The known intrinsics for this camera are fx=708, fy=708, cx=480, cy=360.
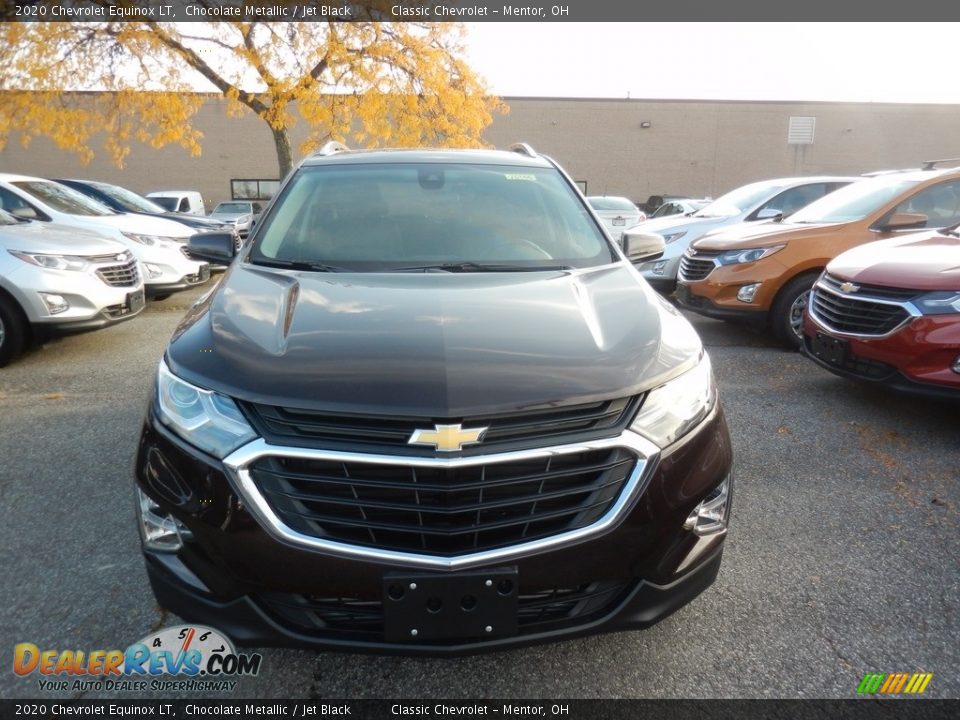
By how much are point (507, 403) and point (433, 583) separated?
49 cm

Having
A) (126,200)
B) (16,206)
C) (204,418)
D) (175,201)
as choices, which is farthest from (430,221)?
(175,201)

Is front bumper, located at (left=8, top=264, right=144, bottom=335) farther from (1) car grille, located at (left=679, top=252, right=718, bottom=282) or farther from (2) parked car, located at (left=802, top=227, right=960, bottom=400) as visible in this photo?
(2) parked car, located at (left=802, top=227, right=960, bottom=400)

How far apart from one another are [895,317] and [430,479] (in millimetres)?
3547

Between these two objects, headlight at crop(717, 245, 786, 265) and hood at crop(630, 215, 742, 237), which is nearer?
headlight at crop(717, 245, 786, 265)

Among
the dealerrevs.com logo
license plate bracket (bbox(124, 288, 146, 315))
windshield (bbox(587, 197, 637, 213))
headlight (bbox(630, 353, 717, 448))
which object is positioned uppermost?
headlight (bbox(630, 353, 717, 448))

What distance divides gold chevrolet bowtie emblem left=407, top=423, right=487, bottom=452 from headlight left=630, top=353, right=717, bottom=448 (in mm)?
455

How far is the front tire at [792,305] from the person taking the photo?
6500 millimetres

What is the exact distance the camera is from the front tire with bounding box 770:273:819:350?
→ 6500 millimetres

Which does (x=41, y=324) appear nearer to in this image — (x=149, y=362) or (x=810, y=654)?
(x=149, y=362)

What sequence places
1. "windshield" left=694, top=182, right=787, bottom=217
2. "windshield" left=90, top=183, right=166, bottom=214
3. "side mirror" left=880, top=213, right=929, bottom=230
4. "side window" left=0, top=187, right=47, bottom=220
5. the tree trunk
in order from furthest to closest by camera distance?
1. the tree trunk
2. "windshield" left=90, top=183, right=166, bottom=214
3. "windshield" left=694, top=182, right=787, bottom=217
4. "side window" left=0, top=187, right=47, bottom=220
5. "side mirror" left=880, top=213, right=929, bottom=230

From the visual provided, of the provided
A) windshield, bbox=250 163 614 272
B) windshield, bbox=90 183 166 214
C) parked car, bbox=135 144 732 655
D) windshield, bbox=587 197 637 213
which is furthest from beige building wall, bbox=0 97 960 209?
parked car, bbox=135 144 732 655

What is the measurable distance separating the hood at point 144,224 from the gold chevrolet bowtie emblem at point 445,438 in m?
7.81

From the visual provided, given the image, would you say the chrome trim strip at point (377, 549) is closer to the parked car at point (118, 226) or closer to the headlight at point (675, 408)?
the headlight at point (675, 408)

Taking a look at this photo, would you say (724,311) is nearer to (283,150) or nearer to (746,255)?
(746,255)
